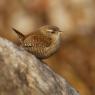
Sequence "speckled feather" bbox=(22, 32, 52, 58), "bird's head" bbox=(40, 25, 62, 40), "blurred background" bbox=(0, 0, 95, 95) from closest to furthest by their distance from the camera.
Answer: "speckled feather" bbox=(22, 32, 52, 58), "bird's head" bbox=(40, 25, 62, 40), "blurred background" bbox=(0, 0, 95, 95)

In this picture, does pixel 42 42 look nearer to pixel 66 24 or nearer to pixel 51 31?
pixel 51 31

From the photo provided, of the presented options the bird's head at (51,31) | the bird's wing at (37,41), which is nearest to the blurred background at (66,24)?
the bird's head at (51,31)

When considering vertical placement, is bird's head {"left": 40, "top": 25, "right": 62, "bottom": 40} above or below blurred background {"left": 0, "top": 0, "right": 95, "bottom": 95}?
above

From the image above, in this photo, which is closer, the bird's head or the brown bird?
the brown bird

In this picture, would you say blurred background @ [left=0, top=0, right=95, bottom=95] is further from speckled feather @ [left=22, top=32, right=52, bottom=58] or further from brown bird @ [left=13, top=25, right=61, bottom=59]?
speckled feather @ [left=22, top=32, right=52, bottom=58]

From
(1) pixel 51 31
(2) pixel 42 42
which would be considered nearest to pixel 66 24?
(1) pixel 51 31

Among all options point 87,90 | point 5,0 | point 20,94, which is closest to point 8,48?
point 20,94

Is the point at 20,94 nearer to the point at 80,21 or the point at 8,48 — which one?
the point at 8,48

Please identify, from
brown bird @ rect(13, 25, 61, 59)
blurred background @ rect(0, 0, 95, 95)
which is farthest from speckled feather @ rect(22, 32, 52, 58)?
blurred background @ rect(0, 0, 95, 95)
